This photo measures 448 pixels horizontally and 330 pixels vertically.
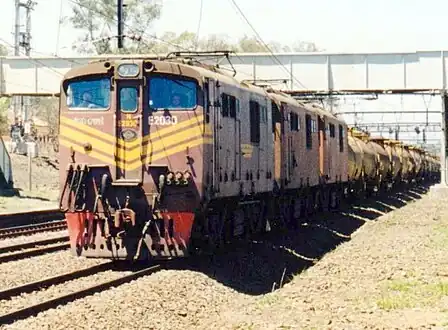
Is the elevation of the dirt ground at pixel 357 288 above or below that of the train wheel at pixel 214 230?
below

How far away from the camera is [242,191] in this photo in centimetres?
1673

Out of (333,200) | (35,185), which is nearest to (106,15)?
(35,185)

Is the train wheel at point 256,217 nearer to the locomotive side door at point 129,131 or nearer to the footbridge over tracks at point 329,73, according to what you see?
the locomotive side door at point 129,131

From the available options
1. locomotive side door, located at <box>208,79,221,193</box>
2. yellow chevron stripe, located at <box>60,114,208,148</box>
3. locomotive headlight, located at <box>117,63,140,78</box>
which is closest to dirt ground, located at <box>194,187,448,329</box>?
locomotive side door, located at <box>208,79,221,193</box>

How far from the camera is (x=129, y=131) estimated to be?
14422 mm

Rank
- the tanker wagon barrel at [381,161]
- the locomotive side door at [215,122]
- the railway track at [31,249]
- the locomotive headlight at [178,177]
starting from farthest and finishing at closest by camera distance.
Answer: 1. the tanker wagon barrel at [381,161]
2. the railway track at [31,249]
3. the locomotive side door at [215,122]
4. the locomotive headlight at [178,177]

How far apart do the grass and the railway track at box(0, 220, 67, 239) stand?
37.5 feet

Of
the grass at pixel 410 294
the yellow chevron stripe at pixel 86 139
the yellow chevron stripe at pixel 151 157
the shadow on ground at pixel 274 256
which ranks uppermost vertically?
the yellow chevron stripe at pixel 86 139

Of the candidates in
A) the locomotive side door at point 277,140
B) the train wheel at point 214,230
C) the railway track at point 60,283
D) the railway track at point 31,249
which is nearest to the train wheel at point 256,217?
the locomotive side door at point 277,140

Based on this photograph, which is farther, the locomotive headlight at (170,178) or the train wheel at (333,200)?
the train wheel at (333,200)

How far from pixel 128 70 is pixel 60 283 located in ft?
12.3

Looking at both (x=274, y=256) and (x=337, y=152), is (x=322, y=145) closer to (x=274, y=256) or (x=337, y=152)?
(x=337, y=152)

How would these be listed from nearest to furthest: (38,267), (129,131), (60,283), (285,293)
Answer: (285,293) < (60,283) < (129,131) < (38,267)

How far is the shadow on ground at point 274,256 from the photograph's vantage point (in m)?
14.8
